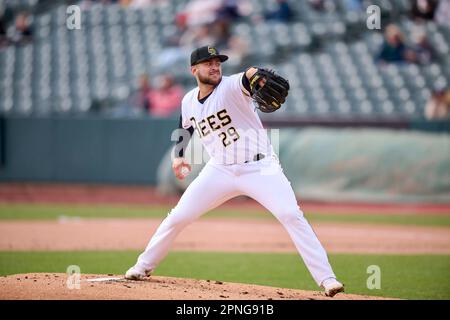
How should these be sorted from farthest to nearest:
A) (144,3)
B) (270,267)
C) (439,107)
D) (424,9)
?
1. (144,3)
2. (424,9)
3. (439,107)
4. (270,267)

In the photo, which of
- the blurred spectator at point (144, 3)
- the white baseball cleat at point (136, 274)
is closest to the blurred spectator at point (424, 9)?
the blurred spectator at point (144, 3)

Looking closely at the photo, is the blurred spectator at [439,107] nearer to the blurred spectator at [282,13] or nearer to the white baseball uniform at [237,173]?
the blurred spectator at [282,13]

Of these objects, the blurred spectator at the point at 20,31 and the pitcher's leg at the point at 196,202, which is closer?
the pitcher's leg at the point at 196,202

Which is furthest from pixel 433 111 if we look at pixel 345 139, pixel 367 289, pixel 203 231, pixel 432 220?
pixel 367 289

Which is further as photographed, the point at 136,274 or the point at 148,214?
the point at 148,214

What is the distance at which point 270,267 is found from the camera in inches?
357

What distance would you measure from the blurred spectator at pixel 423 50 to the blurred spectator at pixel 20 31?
9.61 metres

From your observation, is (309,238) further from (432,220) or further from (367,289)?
(432,220)

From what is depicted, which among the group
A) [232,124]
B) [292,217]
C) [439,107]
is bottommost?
[292,217]

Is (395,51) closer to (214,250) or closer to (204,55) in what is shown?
(214,250)

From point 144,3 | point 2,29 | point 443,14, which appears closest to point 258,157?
point 443,14

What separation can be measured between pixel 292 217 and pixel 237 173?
22.7 inches

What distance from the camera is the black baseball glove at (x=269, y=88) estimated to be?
6066 mm

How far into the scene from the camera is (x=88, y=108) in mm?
19062
